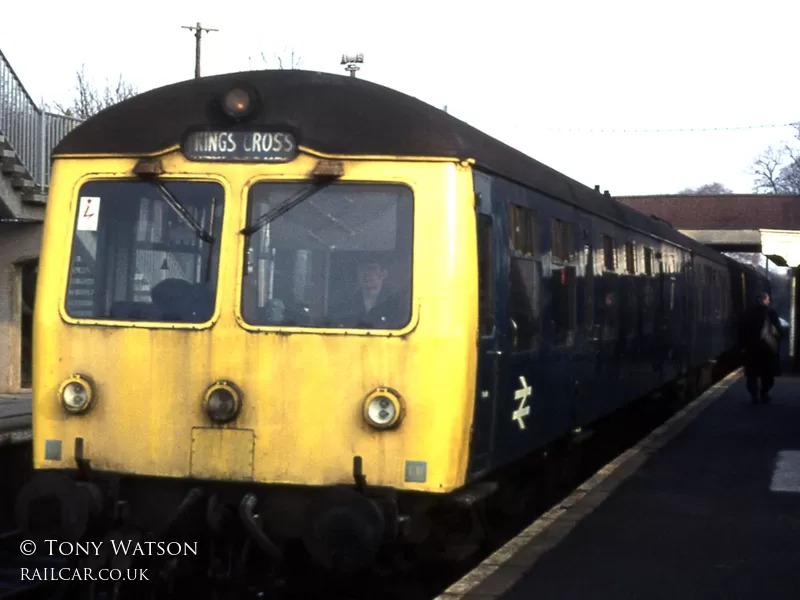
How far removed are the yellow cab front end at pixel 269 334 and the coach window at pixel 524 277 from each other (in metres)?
1.01

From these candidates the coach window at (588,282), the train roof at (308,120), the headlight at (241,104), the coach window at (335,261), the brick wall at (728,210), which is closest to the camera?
the coach window at (335,261)

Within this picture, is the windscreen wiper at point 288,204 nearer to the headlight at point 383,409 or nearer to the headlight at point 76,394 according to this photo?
the headlight at point 383,409

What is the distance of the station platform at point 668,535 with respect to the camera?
6887 millimetres

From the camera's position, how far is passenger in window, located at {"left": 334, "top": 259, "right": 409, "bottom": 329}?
6777 millimetres

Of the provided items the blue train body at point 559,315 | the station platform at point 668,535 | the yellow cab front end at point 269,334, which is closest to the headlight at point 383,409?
the yellow cab front end at point 269,334

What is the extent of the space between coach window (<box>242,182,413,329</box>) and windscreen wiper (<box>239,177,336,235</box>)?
0.02 metres

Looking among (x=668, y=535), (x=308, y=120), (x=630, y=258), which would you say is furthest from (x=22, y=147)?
(x=668, y=535)

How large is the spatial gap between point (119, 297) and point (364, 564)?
6.37ft

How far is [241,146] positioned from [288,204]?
42 centimetres

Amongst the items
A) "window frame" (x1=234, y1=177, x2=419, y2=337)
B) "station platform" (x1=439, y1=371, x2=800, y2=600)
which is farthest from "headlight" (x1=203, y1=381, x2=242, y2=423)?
"station platform" (x1=439, y1=371, x2=800, y2=600)

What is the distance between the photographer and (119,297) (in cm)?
711

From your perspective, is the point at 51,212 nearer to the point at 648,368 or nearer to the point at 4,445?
the point at 4,445

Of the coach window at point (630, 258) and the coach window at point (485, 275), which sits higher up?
the coach window at point (630, 258)

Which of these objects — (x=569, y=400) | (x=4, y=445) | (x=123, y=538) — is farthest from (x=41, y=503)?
(x=4, y=445)
